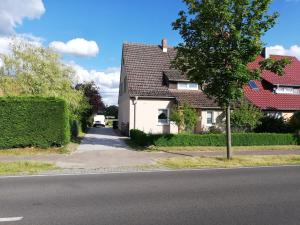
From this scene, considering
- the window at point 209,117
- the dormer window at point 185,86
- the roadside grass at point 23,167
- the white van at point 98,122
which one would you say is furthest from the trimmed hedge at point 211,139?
the white van at point 98,122

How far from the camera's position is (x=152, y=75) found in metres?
29.9

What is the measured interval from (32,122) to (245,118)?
46.5 feet

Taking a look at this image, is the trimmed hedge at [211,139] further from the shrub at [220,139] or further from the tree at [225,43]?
the tree at [225,43]

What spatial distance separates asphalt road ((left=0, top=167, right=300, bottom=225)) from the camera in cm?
669

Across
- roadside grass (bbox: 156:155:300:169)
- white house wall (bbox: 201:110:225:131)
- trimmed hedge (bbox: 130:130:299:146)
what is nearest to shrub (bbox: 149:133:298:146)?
trimmed hedge (bbox: 130:130:299:146)

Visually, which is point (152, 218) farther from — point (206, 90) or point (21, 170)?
point (206, 90)

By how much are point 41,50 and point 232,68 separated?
19.4 metres

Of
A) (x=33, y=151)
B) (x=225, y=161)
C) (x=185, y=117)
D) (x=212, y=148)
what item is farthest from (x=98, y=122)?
(x=225, y=161)

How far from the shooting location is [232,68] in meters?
15.9

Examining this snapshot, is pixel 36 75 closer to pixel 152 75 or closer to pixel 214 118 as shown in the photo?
pixel 152 75

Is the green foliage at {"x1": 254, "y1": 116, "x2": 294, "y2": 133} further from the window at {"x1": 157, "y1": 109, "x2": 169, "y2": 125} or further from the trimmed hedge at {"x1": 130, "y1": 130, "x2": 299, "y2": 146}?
the window at {"x1": 157, "y1": 109, "x2": 169, "y2": 125}

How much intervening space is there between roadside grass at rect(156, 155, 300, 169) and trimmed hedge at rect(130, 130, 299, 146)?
13.7ft

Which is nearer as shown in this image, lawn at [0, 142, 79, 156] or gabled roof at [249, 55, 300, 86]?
lawn at [0, 142, 79, 156]

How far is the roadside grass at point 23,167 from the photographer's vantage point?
12.6 m
